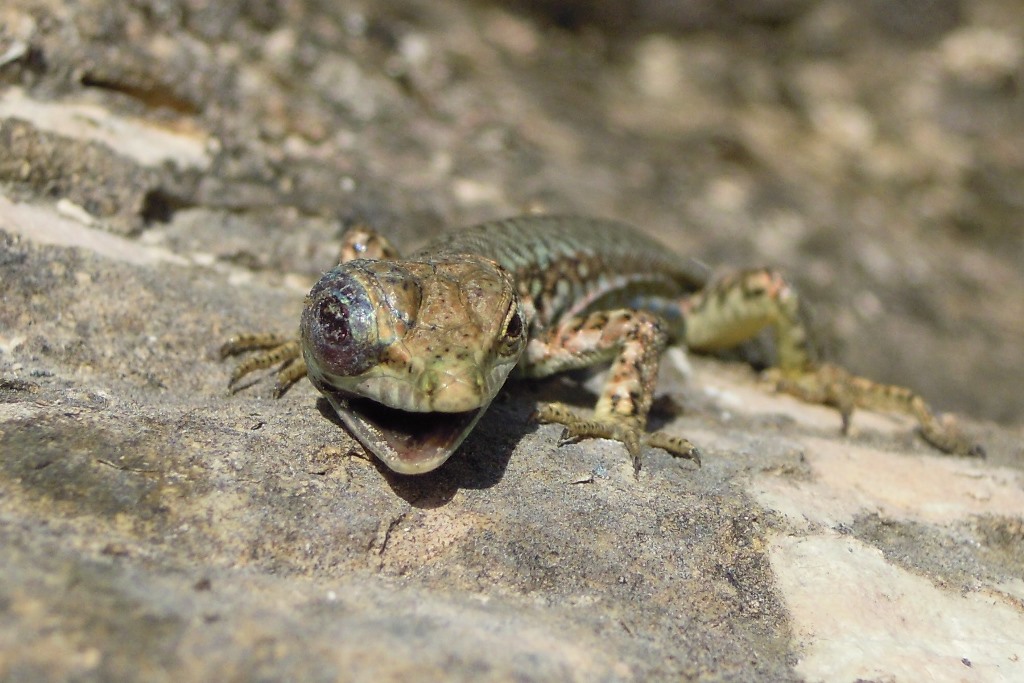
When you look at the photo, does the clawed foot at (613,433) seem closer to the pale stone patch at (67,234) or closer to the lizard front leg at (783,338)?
the lizard front leg at (783,338)

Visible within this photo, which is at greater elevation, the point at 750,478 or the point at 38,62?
the point at 38,62

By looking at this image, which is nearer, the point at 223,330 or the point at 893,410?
the point at 223,330

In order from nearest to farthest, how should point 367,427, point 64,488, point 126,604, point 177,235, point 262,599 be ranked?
point 126,604 < point 262,599 < point 64,488 < point 367,427 < point 177,235

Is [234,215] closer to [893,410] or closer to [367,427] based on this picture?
[367,427]

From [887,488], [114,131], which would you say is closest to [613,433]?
[887,488]

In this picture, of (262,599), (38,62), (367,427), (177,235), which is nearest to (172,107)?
(38,62)

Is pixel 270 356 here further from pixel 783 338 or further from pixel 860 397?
pixel 860 397

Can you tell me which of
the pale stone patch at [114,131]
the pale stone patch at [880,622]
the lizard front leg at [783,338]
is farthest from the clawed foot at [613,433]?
the pale stone patch at [114,131]
